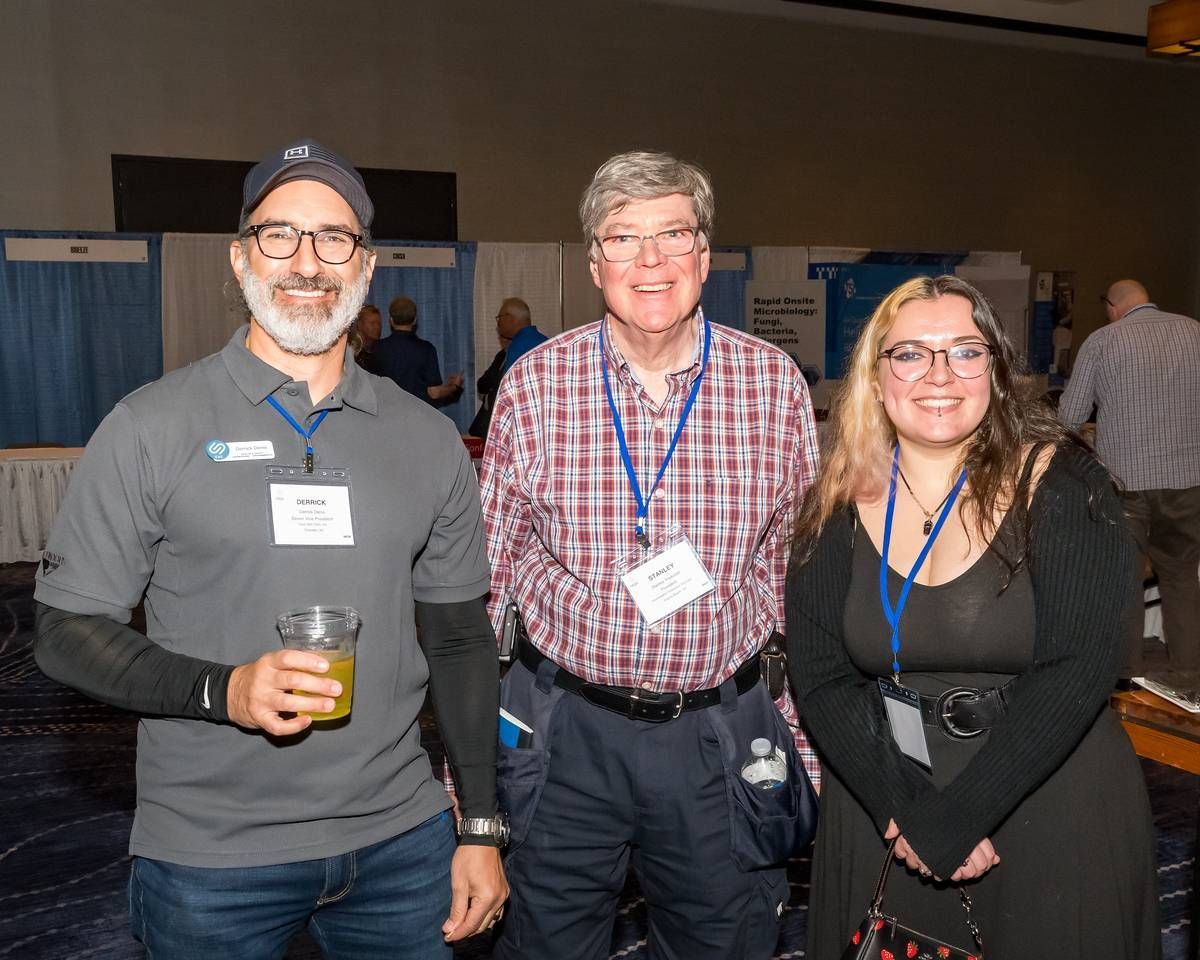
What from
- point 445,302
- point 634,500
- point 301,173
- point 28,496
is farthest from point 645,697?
point 445,302

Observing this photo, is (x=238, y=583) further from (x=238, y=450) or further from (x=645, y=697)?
(x=645, y=697)

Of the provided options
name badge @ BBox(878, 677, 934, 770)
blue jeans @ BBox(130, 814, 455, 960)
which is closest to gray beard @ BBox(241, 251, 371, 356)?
blue jeans @ BBox(130, 814, 455, 960)

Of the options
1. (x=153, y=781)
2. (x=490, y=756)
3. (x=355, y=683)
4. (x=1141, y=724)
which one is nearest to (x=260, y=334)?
(x=355, y=683)

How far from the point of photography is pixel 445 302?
870 centimetres

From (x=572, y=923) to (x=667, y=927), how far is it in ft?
0.56

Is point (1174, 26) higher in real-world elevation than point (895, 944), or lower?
higher

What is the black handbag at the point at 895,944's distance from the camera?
5.13 feet

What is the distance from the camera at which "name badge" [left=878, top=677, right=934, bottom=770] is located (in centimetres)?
163

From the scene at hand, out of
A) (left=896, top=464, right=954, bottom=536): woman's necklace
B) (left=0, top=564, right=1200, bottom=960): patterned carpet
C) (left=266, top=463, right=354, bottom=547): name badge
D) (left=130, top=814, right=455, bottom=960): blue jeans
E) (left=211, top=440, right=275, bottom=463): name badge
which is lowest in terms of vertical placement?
(left=0, top=564, right=1200, bottom=960): patterned carpet

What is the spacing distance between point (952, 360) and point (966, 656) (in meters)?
0.47

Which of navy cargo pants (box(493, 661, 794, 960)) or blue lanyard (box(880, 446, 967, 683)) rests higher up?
blue lanyard (box(880, 446, 967, 683))

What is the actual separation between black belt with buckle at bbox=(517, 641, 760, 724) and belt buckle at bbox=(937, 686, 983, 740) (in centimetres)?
35

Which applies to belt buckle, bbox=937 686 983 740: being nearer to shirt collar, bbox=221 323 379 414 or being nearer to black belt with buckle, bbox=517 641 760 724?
black belt with buckle, bbox=517 641 760 724

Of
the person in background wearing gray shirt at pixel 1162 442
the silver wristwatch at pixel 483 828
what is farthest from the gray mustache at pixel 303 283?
the person in background wearing gray shirt at pixel 1162 442
